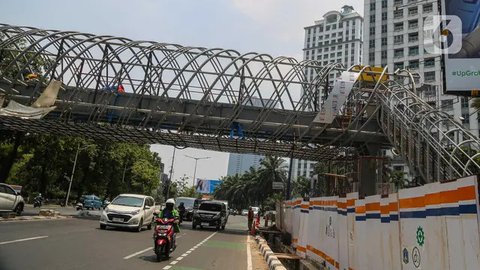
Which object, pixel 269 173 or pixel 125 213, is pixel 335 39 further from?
pixel 125 213

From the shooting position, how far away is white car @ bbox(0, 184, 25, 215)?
19416mm

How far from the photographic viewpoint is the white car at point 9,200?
63.7 ft

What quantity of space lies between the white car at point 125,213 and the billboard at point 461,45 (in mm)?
13819

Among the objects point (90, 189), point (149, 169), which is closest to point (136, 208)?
point (90, 189)

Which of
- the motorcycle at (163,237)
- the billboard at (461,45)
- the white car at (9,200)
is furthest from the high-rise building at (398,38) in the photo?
the motorcycle at (163,237)

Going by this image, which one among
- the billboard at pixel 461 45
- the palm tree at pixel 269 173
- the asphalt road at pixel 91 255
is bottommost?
the asphalt road at pixel 91 255

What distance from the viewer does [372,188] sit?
20438 millimetres

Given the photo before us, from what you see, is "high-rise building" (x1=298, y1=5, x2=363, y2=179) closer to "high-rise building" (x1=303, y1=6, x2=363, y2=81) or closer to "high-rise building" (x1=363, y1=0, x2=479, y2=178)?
"high-rise building" (x1=303, y1=6, x2=363, y2=81)

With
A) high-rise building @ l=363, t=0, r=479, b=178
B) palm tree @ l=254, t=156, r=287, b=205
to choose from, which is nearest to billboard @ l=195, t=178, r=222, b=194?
palm tree @ l=254, t=156, r=287, b=205

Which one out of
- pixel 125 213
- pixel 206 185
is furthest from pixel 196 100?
pixel 206 185

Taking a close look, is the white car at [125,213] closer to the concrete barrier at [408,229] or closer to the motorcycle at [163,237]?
the motorcycle at [163,237]

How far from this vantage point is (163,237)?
11523 millimetres

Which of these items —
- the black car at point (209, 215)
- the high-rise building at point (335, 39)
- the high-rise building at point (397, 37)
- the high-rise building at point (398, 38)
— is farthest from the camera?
the high-rise building at point (335, 39)

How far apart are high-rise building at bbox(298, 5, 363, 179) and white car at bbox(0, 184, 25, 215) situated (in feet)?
332
